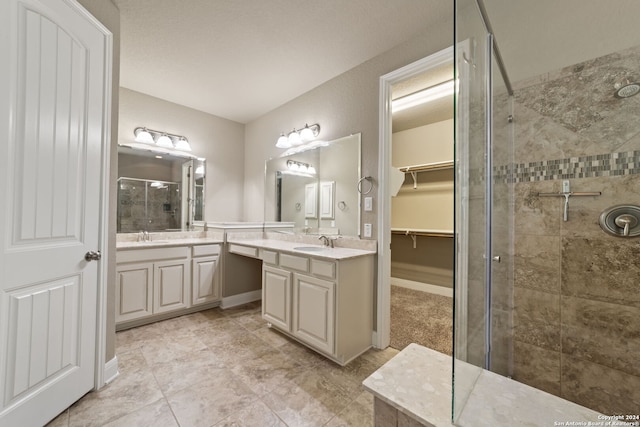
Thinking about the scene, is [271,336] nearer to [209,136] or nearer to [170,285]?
[170,285]

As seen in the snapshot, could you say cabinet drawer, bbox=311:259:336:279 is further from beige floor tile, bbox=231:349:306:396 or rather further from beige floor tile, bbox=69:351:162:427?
beige floor tile, bbox=69:351:162:427

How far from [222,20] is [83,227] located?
1705 mm

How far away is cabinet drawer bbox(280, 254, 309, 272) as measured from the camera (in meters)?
1.97

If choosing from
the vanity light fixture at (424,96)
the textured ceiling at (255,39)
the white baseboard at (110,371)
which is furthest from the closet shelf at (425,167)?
the white baseboard at (110,371)

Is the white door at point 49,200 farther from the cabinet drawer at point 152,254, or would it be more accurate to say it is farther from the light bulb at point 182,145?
the light bulb at point 182,145

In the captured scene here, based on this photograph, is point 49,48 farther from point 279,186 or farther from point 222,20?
point 279,186

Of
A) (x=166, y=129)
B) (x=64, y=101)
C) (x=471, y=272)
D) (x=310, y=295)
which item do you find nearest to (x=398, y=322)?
(x=310, y=295)

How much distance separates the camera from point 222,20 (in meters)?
1.83

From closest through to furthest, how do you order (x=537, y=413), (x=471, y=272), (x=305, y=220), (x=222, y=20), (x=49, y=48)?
(x=537, y=413), (x=471, y=272), (x=49, y=48), (x=222, y=20), (x=305, y=220)

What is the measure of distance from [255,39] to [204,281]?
2.47 meters

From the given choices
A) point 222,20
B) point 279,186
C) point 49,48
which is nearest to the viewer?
point 49,48

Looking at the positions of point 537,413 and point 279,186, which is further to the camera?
point 279,186

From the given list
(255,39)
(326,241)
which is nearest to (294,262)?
(326,241)

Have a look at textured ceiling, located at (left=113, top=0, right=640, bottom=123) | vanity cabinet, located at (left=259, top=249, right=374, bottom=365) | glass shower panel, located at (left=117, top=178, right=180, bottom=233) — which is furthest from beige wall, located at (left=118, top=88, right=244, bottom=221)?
vanity cabinet, located at (left=259, top=249, right=374, bottom=365)
